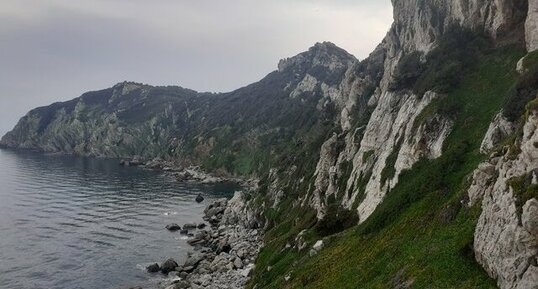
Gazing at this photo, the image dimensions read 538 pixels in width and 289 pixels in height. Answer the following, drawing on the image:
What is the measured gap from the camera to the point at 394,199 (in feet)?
183

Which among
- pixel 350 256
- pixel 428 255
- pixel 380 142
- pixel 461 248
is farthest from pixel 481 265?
pixel 380 142

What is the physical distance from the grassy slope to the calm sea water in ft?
104

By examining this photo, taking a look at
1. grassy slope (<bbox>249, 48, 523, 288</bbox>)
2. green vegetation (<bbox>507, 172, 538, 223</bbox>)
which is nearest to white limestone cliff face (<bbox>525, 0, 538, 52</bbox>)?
grassy slope (<bbox>249, 48, 523, 288</bbox>)

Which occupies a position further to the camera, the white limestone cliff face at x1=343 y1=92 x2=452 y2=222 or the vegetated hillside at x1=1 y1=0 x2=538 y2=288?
the white limestone cliff face at x1=343 y1=92 x2=452 y2=222

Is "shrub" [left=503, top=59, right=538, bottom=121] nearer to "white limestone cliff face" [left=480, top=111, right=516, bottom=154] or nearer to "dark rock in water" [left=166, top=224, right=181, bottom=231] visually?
"white limestone cliff face" [left=480, top=111, right=516, bottom=154]

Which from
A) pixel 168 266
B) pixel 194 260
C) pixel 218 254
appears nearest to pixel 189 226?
pixel 218 254

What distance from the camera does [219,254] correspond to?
95.3 m

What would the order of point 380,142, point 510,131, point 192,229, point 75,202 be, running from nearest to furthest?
point 510,131
point 380,142
point 192,229
point 75,202

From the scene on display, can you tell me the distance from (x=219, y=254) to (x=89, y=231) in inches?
1516

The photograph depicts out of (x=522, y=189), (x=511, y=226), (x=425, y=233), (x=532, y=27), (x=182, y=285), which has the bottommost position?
(x=182, y=285)

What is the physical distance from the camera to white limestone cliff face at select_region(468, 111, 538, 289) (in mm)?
25281

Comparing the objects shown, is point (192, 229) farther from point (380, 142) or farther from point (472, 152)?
point (472, 152)

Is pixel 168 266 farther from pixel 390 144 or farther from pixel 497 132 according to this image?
pixel 497 132

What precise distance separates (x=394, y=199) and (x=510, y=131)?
49.1ft
